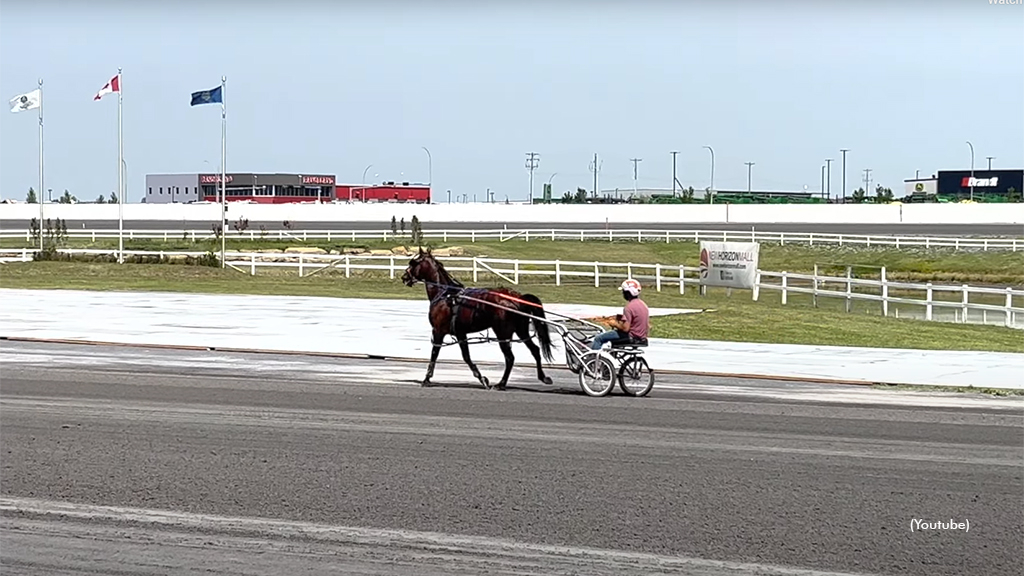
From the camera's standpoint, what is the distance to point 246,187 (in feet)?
490

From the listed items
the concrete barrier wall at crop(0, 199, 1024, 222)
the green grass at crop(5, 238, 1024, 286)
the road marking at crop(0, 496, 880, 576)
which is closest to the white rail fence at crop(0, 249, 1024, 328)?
the green grass at crop(5, 238, 1024, 286)

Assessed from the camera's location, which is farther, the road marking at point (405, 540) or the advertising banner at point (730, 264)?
the advertising banner at point (730, 264)

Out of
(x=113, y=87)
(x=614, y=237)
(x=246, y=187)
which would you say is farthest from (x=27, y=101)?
(x=246, y=187)

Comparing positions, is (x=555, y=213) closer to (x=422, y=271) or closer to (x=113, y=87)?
(x=113, y=87)

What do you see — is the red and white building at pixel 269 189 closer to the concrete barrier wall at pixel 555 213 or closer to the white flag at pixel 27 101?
the concrete barrier wall at pixel 555 213

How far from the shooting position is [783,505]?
9.94 m

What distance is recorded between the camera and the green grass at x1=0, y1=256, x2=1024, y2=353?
2539 cm

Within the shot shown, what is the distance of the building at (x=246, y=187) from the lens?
14525 centimetres

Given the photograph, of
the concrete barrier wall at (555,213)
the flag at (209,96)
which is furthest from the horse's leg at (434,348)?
the concrete barrier wall at (555,213)

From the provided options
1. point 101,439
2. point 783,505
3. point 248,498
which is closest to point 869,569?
point 783,505

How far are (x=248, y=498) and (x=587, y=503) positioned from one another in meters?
2.64

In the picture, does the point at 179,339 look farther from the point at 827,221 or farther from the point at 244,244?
the point at 827,221

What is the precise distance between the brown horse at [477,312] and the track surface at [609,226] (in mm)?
71536

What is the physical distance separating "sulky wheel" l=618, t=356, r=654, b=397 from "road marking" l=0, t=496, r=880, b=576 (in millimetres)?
7195
